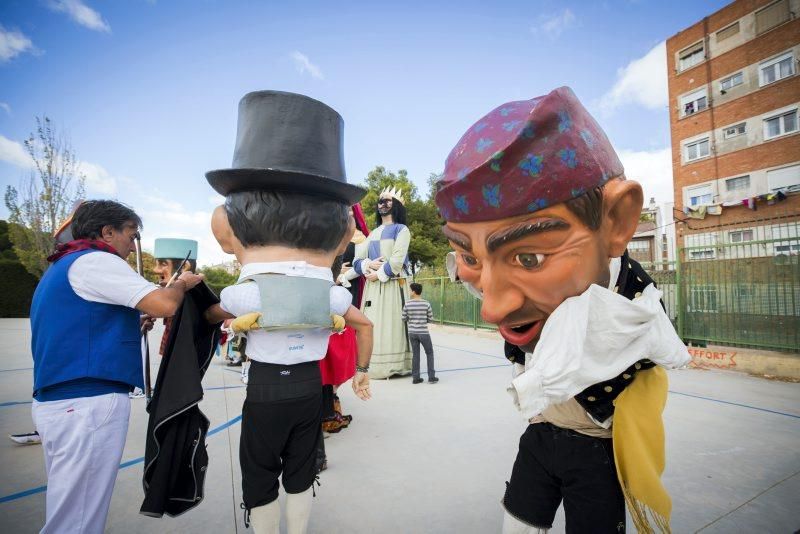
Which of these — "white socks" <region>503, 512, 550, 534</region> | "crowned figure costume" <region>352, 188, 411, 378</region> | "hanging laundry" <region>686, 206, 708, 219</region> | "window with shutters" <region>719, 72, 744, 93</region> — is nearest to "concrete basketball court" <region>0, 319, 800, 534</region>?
"crowned figure costume" <region>352, 188, 411, 378</region>

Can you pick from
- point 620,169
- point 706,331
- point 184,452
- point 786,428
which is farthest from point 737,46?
point 184,452

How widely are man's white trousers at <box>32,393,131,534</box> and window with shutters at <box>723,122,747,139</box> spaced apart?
20.6 meters

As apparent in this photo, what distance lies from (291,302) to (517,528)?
1160 mm

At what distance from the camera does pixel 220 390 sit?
4.86 meters

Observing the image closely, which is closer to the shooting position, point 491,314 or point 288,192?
point 491,314

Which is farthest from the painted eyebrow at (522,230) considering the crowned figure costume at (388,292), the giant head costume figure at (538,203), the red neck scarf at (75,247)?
the crowned figure costume at (388,292)

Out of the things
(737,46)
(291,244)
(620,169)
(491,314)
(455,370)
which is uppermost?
(737,46)

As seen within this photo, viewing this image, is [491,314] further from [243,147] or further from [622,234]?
[243,147]

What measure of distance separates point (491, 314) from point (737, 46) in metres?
21.1

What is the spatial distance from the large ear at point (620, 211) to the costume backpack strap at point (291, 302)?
1.13 m

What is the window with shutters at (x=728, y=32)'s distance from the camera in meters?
15.4

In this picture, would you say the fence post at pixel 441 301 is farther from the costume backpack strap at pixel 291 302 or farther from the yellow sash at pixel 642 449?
the yellow sash at pixel 642 449

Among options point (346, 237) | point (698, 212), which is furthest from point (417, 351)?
point (698, 212)

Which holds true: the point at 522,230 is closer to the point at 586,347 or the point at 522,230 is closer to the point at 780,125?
the point at 586,347
